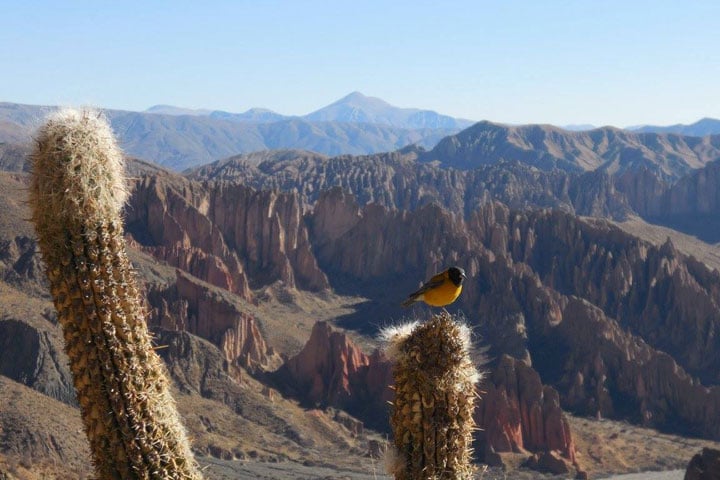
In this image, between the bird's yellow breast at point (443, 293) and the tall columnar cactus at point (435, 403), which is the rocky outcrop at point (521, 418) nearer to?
the bird's yellow breast at point (443, 293)

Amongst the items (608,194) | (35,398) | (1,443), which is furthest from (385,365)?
(608,194)

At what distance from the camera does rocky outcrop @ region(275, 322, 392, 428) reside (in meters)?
66.8

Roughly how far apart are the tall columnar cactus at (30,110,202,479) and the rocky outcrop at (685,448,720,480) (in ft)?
141

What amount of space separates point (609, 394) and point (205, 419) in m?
38.3

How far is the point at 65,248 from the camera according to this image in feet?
17.4

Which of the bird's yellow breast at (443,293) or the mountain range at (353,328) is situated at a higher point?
the bird's yellow breast at (443,293)

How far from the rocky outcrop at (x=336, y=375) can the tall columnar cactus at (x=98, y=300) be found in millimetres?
61270

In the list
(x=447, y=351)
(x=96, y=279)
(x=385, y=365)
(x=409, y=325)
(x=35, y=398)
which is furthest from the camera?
(x=385, y=365)

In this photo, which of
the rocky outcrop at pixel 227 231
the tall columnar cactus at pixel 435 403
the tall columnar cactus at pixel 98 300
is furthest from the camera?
the rocky outcrop at pixel 227 231

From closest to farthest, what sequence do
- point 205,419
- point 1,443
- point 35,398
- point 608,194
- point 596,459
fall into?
point 1,443 < point 35,398 < point 205,419 < point 596,459 < point 608,194

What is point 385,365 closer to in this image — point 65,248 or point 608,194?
point 65,248

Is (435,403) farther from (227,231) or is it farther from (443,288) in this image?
(227,231)

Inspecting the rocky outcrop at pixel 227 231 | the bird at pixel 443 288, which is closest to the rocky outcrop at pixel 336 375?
the rocky outcrop at pixel 227 231

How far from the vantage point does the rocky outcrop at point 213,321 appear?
71438 millimetres
